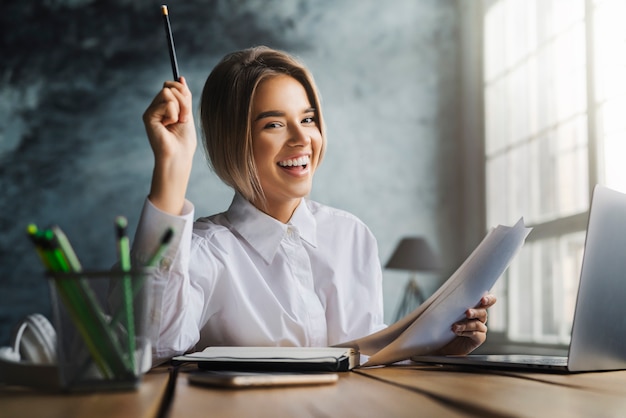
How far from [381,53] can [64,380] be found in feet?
16.3

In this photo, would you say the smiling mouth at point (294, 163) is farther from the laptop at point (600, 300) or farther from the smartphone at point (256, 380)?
the smartphone at point (256, 380)

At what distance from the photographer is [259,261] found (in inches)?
60.7

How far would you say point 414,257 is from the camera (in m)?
4.56

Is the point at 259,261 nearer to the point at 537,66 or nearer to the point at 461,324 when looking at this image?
the point at 461,324

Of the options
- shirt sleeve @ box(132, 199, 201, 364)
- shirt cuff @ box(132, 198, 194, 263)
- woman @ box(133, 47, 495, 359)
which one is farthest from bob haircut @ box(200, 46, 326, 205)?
shirt cuff @ box(132, 198, 194, 263)

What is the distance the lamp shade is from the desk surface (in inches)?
146

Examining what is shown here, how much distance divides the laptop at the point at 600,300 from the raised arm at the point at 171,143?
478 millimetres

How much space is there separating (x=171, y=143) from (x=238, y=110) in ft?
1.87

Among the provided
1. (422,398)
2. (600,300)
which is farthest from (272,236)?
(422,398)

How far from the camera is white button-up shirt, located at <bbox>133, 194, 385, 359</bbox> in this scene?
1.44 m

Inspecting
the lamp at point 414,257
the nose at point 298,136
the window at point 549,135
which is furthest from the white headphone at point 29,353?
the lamp at point 414,257

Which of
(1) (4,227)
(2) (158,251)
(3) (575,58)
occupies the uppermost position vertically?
(3) (575,58)

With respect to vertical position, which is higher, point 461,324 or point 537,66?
point 537,66

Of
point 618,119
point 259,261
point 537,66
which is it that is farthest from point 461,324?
point 537,66
